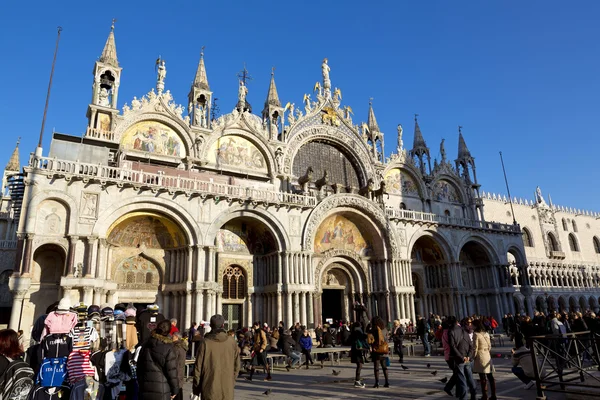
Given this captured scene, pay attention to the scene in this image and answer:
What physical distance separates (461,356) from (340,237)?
61.7 ft

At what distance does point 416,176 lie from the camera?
32.8 meters

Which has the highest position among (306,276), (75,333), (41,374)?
(306,276)

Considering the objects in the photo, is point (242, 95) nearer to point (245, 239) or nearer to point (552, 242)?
point (245, 239)

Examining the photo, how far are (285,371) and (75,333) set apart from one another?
9.67 meters

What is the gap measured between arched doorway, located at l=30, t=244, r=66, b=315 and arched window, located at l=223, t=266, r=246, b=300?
314 inches

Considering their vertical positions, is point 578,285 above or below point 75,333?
above

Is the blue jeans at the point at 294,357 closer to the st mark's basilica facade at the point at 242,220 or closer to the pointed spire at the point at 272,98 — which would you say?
the st mark's basilica facade at the point at 242,220

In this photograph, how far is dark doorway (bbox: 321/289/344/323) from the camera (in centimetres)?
2689

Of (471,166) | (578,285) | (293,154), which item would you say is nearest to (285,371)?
(293,154)

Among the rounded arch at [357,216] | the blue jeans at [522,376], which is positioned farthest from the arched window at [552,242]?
the blue jeans at [522,376]

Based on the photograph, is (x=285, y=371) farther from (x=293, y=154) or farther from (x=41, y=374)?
(x=293, y=154)

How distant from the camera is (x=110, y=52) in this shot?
23.6m

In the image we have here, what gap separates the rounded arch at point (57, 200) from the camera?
667 inches

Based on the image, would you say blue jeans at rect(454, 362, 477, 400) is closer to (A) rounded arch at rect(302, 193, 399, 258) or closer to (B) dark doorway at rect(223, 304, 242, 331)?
(A) rounded arch at rect(302, 193, 399, 258)
